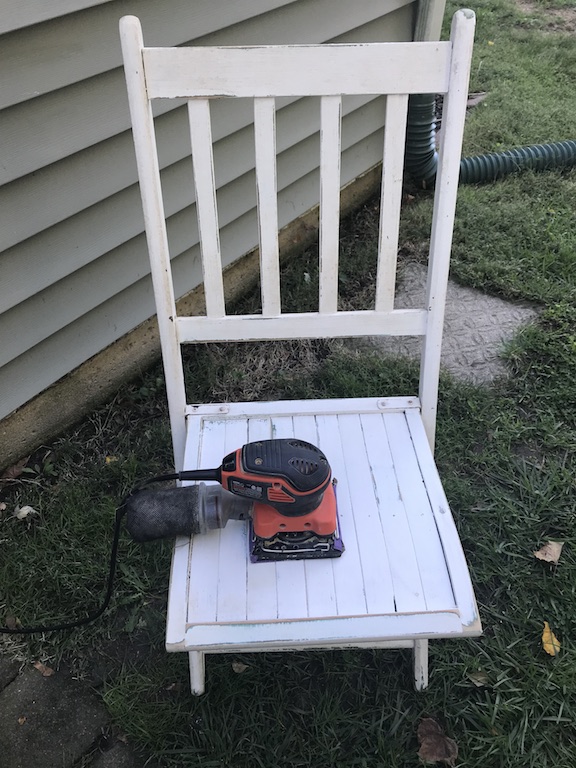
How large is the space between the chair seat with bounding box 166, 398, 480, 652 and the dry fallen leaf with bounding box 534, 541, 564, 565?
57 centimetres

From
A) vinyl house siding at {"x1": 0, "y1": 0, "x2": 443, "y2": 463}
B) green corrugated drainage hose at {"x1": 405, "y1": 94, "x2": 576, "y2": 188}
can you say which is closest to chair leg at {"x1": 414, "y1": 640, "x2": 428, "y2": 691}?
vinyl house siding at {"x1": 0, "y1": 0, "x2": 443, "y2": 463}

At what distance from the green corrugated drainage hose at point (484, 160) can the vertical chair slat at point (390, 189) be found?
6.55 ft

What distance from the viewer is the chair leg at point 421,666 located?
1.50m

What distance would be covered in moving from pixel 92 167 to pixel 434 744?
1.74 meters

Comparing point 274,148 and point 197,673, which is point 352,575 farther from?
point 274,148

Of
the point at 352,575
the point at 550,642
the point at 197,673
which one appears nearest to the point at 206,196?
the point at 352,575

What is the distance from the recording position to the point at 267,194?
133 cm

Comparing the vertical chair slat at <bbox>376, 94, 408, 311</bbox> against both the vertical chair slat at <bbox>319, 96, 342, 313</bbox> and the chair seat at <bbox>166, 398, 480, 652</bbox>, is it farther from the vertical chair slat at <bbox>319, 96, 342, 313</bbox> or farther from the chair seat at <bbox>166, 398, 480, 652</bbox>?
the chair seat at <bbox>166, 398, 480, 652</bbox>

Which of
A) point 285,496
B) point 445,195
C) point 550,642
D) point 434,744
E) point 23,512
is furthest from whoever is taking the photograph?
point 23,512

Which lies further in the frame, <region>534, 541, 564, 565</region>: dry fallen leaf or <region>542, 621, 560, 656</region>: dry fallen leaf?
<region>534, 541, 564, 565</region>: dry fallen leaf

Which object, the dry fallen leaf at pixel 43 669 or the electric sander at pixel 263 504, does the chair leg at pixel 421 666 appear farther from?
the dry fallen leaf at pixel 43 669

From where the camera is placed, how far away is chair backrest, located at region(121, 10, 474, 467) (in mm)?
1193

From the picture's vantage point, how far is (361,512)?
4.19 feet

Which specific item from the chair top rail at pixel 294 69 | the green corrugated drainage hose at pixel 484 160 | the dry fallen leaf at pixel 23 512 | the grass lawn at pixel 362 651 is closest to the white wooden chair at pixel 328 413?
the chair top rail at pixel 294 69
